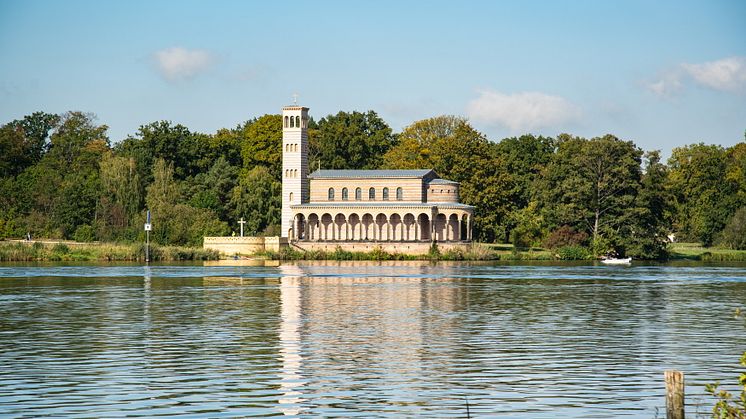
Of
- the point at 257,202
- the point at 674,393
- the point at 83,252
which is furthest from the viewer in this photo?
the point at 257,202

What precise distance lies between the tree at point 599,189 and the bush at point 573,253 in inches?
47.8

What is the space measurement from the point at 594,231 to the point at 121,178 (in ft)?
141

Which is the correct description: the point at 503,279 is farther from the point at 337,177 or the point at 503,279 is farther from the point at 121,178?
the point at 121,178

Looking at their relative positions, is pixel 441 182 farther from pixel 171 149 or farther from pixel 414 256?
pixel 171 149

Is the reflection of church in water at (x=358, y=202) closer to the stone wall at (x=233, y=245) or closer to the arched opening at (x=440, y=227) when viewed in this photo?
the arched opening at (x=440, y=227)

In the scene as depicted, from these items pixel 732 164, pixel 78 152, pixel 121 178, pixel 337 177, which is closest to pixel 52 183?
pixel 121 178

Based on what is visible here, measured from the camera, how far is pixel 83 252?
86.2 metres

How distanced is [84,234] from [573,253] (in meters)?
43.0

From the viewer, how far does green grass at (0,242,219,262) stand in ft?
275

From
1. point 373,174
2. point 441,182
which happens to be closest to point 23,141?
point 373,174

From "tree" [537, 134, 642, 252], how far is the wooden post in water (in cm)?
7894

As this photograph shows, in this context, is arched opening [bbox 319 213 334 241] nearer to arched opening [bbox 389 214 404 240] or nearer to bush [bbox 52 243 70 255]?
arched opening [bbox 389 214 404 240]

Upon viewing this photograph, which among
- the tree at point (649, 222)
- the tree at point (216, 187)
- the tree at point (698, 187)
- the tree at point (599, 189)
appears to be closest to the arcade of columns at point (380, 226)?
the tree at point (599, 189)

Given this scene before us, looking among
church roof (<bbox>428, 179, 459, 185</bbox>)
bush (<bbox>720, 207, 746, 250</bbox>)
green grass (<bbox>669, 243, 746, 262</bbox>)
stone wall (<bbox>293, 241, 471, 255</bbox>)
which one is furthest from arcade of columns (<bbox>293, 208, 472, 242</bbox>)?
bush (<bbox>720, 207, 746, 250</bbox>)
